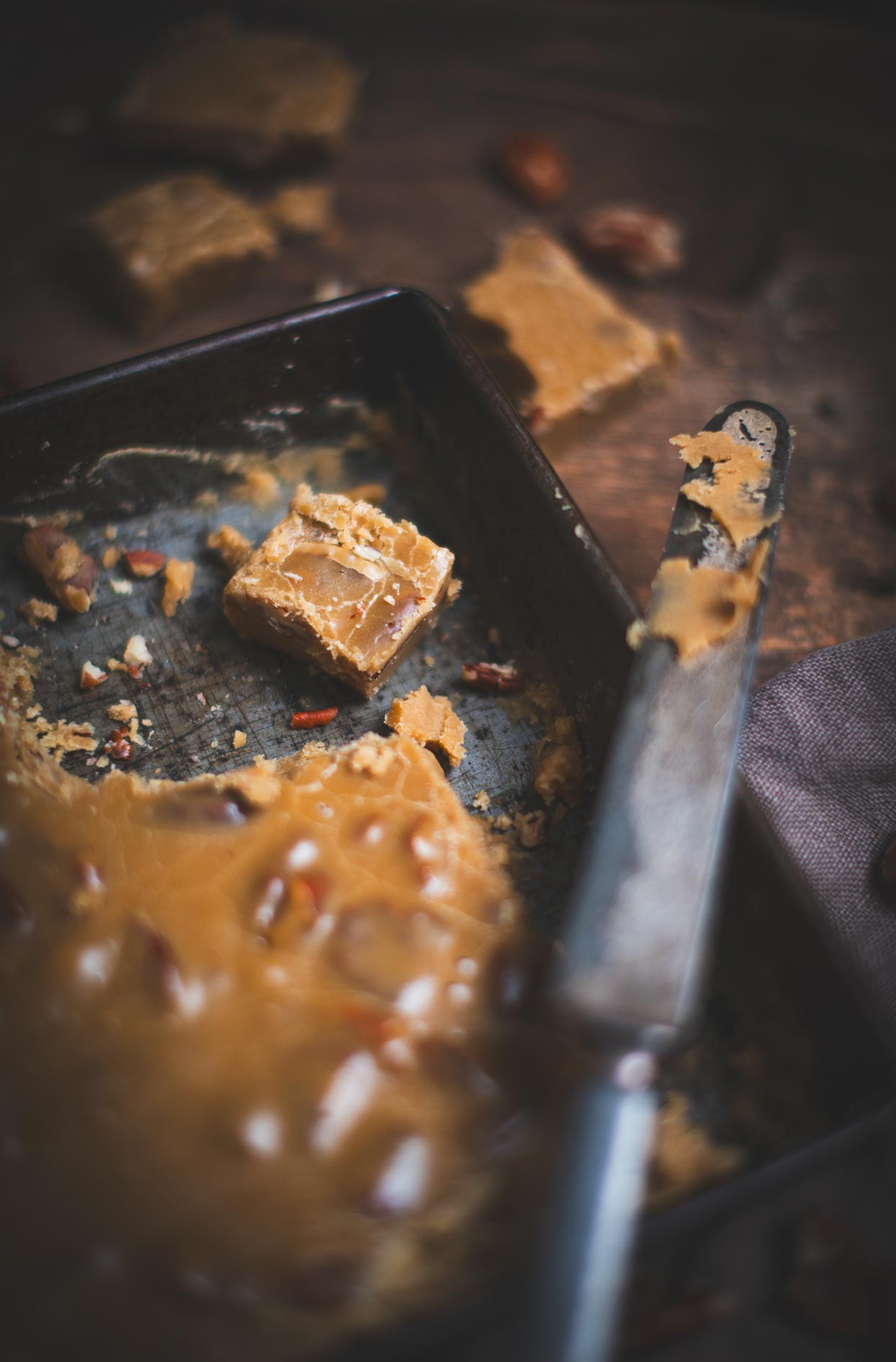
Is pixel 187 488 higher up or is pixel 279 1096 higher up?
pixel 187 488

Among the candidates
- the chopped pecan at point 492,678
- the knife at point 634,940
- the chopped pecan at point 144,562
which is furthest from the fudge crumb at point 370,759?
the chopped pecan at point 144,562

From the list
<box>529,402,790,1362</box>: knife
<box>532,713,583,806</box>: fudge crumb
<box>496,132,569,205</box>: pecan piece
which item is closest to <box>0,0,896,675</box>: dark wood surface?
<box>496,132,569,205</box>: pecan piece

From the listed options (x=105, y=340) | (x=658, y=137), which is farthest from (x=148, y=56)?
(x=658, y=137)

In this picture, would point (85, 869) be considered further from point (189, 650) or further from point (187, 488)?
point (187, 488)

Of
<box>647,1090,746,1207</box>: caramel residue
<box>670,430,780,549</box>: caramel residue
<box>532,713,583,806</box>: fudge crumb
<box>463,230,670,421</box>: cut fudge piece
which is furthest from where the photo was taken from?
<box>463,230,670,421</box>: cut fudge piece

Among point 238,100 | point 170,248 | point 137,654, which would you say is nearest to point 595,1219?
point 137,654

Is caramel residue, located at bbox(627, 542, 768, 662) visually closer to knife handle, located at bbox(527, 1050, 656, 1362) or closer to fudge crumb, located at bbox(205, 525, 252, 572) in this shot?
knife handle, located at bbox(527, 1050, 656, 1362)

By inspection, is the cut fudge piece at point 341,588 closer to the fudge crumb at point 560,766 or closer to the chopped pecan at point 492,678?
the chopped pecan at point 492,678

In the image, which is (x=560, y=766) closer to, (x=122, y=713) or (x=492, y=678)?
(x=492, y=678)
